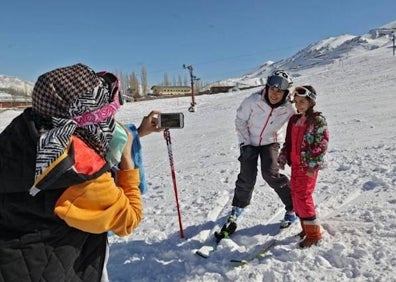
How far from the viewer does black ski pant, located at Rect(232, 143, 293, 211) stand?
492cm

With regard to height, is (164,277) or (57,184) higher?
(57,184)

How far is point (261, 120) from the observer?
4.93 metres

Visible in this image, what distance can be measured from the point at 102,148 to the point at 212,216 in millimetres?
3894

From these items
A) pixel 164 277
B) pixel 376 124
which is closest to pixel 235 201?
pixel 164 277

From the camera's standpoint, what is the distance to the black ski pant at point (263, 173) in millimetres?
4918

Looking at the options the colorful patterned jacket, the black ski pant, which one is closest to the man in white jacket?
the black ski pant

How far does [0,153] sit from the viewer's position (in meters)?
1.86

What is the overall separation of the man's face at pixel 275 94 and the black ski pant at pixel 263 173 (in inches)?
21.5

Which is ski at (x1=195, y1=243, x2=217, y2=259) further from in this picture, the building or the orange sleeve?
the building

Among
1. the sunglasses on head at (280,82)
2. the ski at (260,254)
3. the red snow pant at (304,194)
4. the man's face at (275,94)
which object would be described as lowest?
the ski at (260,254)

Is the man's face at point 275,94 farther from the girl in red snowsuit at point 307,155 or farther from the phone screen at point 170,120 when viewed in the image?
the phone screen at point 170,120

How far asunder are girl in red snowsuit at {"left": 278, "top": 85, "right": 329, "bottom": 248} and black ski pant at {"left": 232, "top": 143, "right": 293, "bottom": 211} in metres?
0.44

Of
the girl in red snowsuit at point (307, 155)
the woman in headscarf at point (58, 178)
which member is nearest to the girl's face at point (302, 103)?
the girl in red snowsuit at point (307, 155)

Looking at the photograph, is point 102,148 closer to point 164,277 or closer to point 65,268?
point 65,268
